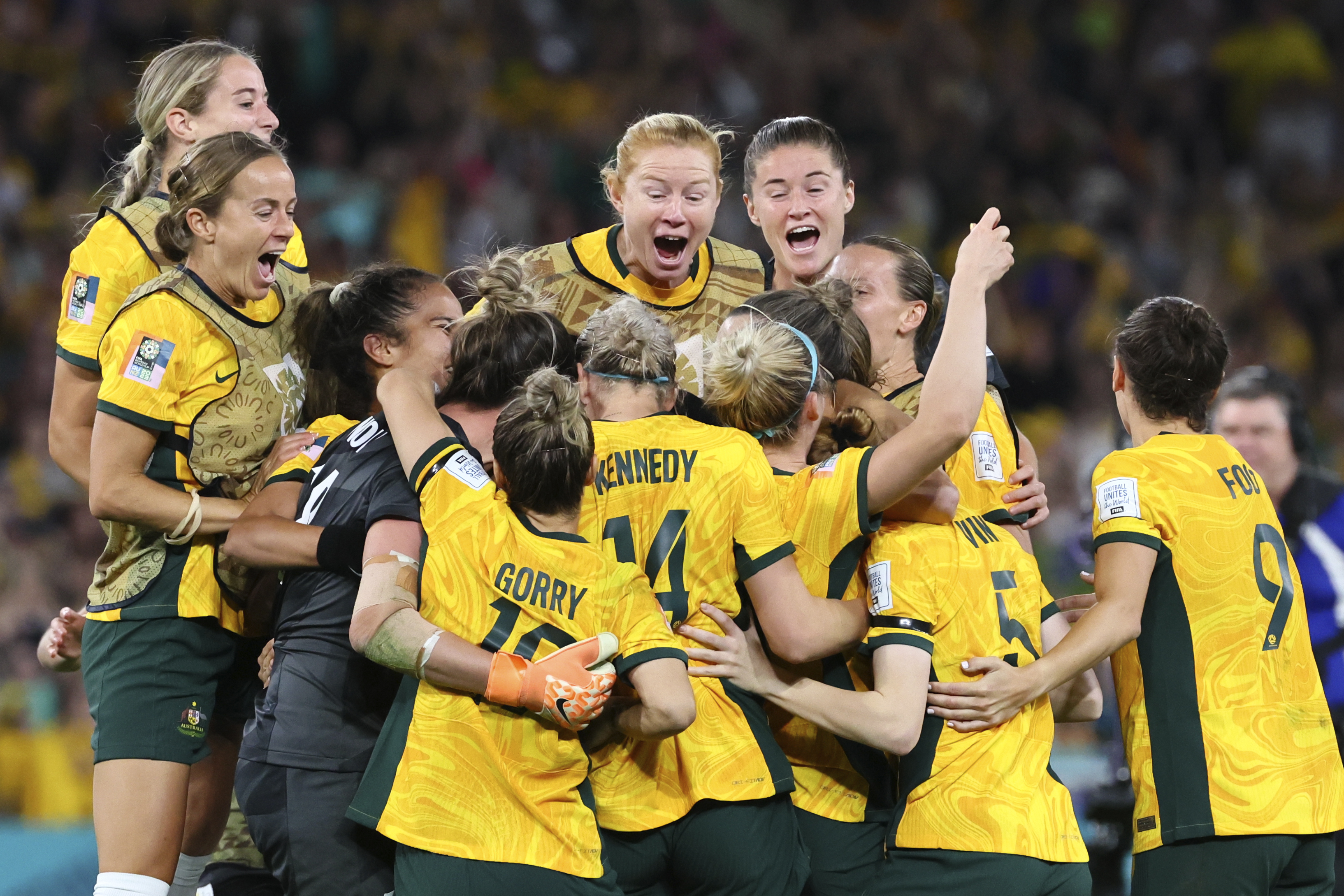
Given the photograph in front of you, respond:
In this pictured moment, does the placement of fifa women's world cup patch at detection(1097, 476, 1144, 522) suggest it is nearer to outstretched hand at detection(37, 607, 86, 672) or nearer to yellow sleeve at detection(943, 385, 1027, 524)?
yellow sleeve at detection(943, 385, 1027, 524)

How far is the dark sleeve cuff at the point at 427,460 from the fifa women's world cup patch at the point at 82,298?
1425mm

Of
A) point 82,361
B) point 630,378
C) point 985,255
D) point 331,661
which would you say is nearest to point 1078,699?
point 985,255

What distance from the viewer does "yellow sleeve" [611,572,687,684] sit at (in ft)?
9.59

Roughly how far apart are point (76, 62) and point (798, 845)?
10398 millimetres

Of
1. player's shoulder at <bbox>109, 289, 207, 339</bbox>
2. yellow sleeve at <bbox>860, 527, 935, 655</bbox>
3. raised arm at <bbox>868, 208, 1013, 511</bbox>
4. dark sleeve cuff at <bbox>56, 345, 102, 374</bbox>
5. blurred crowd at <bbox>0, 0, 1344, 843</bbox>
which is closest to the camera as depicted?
raised arm at <bbox>868, 208, 1013, 511</bbox>

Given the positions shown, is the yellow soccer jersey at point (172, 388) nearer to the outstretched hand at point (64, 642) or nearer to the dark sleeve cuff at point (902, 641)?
the outstretched hand at point (64, 642)

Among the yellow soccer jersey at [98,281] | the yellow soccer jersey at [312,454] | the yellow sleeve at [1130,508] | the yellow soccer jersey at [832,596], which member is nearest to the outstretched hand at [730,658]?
the yellow soccer jersey at [832,596]

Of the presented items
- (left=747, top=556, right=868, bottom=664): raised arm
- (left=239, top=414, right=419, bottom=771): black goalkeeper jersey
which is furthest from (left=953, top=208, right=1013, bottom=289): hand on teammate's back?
(left=239, top=414, right=419, bottom=771): black goalkeeper jersey

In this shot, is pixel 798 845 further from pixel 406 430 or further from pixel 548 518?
pixel 406 430

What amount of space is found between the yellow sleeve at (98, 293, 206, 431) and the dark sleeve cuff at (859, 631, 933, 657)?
189cm

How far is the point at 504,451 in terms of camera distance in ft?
9.61

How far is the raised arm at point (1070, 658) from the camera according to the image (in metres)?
3.20

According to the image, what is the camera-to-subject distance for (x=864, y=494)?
125 inches

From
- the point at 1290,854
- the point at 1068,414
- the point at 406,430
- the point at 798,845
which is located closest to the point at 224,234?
the point at 406,430
